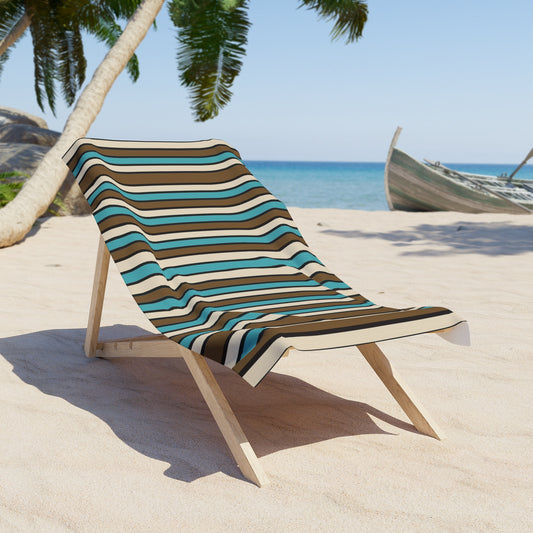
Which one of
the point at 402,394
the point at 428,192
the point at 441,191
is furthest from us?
the point at 428,192

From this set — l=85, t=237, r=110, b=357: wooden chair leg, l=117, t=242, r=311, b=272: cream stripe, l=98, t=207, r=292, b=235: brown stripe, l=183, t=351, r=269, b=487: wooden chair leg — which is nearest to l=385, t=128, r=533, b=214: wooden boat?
l=98, t=207, r=292, b=235: brown stripe

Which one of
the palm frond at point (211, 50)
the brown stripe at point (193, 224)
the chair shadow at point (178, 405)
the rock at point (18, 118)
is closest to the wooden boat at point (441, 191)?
the palm frond at point (211, 50)

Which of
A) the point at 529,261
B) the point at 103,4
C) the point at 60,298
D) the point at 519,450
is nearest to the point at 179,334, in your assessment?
the point at 519,450

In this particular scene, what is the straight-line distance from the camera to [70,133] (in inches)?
295

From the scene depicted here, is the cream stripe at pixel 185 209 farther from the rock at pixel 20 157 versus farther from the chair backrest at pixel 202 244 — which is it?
the rock at pixel 20 157

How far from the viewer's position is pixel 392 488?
6.84 ft

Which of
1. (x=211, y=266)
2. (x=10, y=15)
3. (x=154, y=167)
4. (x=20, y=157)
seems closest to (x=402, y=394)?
(x=211, y=266)

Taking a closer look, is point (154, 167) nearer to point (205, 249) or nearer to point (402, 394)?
point (205, 249)

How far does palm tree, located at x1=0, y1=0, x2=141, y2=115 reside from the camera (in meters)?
10.7

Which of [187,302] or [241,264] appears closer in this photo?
[187,302]

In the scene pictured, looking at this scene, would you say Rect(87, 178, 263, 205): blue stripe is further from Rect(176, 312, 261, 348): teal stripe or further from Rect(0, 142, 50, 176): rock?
Rect(0, 142, 50, 176): rock

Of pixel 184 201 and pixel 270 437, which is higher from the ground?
pixel 184 201

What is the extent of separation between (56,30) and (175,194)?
9.84 metres

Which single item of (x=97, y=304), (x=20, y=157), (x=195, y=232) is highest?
(x=195, y=232)
